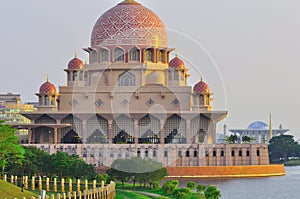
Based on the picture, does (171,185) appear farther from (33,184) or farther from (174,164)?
(174,164)

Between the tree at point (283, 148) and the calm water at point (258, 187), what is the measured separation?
3498 cm

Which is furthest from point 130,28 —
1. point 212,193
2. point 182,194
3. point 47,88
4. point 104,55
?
point 212,193

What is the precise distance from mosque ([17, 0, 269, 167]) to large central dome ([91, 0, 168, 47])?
138 millimetres

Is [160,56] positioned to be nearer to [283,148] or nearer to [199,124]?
[199,124]

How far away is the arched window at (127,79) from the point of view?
4274 inches

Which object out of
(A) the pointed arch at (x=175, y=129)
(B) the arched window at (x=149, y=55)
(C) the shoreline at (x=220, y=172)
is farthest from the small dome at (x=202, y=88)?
(C) the shoreline at (x=220, y=172)

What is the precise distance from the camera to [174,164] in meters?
98.1

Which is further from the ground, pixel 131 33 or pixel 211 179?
pixel 131 33

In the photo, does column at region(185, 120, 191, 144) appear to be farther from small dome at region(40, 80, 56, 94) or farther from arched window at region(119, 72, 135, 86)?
small dome at region(40, 80, 56, 94)

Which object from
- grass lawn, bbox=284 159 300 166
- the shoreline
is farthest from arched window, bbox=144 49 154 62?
grass lawn, bbox=284 159 300 166

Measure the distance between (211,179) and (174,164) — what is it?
6078 millimetres

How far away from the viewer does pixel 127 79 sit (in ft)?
357

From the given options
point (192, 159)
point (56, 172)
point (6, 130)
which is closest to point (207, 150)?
point (192, 159)

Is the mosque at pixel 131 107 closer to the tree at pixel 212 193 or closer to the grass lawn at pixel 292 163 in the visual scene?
the tree at pixel 212 193
